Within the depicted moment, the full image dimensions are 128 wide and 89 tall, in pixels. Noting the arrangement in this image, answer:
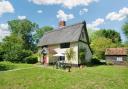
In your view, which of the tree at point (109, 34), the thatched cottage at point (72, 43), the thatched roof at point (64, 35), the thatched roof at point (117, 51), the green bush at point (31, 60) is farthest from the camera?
the tree at point (109, 34)

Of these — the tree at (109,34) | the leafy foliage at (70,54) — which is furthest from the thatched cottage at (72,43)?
the tree at (109,34)

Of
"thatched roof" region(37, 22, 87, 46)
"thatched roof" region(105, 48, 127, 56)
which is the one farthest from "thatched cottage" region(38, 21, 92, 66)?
"thatched roof" region(105, 48, 127, 56)

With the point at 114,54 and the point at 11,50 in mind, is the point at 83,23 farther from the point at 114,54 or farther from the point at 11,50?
the point at 11,50

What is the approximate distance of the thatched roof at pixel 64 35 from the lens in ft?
129

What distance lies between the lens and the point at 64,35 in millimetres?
42406

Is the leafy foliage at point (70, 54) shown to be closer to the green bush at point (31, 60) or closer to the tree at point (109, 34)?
the green bush at point (31, 60)

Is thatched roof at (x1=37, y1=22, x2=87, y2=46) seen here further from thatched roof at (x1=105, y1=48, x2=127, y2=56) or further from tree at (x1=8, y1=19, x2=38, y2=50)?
tree at (x1=8, y1=19, x2=38, y2=50)

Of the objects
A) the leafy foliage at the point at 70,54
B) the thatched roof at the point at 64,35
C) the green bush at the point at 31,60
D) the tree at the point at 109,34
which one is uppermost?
the tree at the point at 109,34

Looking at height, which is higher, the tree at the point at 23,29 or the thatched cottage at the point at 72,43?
the tree at the point at 23,29

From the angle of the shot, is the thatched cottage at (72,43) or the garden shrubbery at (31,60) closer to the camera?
the thatched cottage at (72,43)

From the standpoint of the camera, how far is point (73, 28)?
137 ft

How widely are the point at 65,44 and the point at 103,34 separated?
49212 millimetres

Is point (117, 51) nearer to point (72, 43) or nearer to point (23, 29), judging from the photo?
point (72, 43)

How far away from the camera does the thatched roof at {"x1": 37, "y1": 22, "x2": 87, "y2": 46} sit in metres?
39.2
